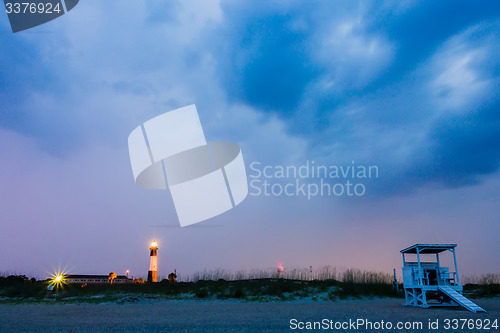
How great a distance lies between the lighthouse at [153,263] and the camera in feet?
192

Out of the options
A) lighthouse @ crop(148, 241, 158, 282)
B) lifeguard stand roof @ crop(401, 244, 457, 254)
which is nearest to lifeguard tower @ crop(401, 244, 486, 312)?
lifeguard stand roof @ crop(401, 244, 457, 254)

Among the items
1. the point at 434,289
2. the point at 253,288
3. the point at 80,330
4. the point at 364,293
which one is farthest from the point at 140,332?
the point at 364,293

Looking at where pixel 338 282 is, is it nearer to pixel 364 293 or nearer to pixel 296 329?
pixel 364 293

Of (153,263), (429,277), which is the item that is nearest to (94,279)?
(153,263)

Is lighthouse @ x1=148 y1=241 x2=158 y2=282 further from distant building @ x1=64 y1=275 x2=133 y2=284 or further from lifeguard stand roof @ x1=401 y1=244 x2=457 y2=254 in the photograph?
lifeguard stand roof @ x1=401 y1=244 x2=457 y2=254

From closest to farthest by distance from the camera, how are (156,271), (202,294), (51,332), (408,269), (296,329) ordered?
(51,332) → (296,329) → (408,269) → (202,294) → (156,271)

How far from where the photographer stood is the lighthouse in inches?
2299

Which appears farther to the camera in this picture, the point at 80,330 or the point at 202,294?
the point at 202,294

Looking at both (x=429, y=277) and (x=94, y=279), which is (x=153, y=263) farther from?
(x=429, y=277)

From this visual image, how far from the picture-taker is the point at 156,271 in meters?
59.2

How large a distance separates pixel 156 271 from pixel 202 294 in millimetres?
36182

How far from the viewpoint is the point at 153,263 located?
59.5 m

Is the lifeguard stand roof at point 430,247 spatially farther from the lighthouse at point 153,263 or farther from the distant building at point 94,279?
the distant building at point 94,279

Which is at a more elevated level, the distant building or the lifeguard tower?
the lifeguard tower
